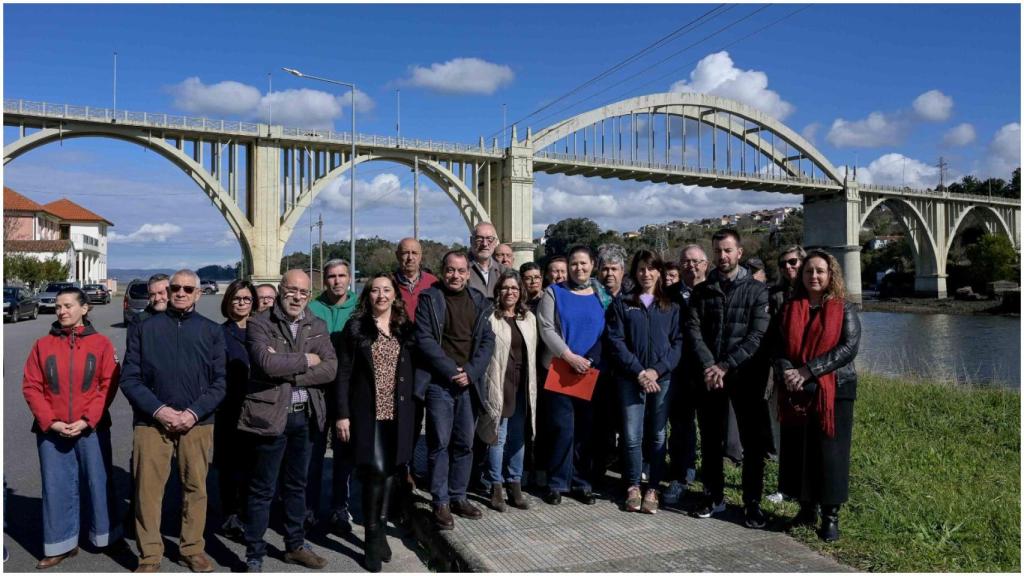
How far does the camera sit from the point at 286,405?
13.6ft

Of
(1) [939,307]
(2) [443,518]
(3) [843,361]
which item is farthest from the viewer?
(1) [939,307]

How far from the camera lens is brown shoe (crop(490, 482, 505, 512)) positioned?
191 inches

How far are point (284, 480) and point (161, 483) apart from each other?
2.14 ft

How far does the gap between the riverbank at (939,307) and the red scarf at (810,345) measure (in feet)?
177

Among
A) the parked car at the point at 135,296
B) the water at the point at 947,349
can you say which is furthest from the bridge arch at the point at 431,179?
the water at the point at 947,349

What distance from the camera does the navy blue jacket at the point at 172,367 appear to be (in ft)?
13.2

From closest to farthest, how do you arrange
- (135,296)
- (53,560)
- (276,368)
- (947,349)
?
(276,368), (53,560), (135,296), (947,349)

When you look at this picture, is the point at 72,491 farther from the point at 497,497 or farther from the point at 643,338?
the point at 643,338

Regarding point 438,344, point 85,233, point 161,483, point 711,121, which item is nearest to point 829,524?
point 438,344

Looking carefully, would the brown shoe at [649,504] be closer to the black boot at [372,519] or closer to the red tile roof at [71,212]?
the black boot at [372,519]

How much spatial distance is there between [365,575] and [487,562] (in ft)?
2.30

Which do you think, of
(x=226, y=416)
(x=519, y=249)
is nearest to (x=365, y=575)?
(x=226, y=416)

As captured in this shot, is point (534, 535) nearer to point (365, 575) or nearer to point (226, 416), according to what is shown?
point (365, 575)

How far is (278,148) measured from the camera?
34.6 meters
